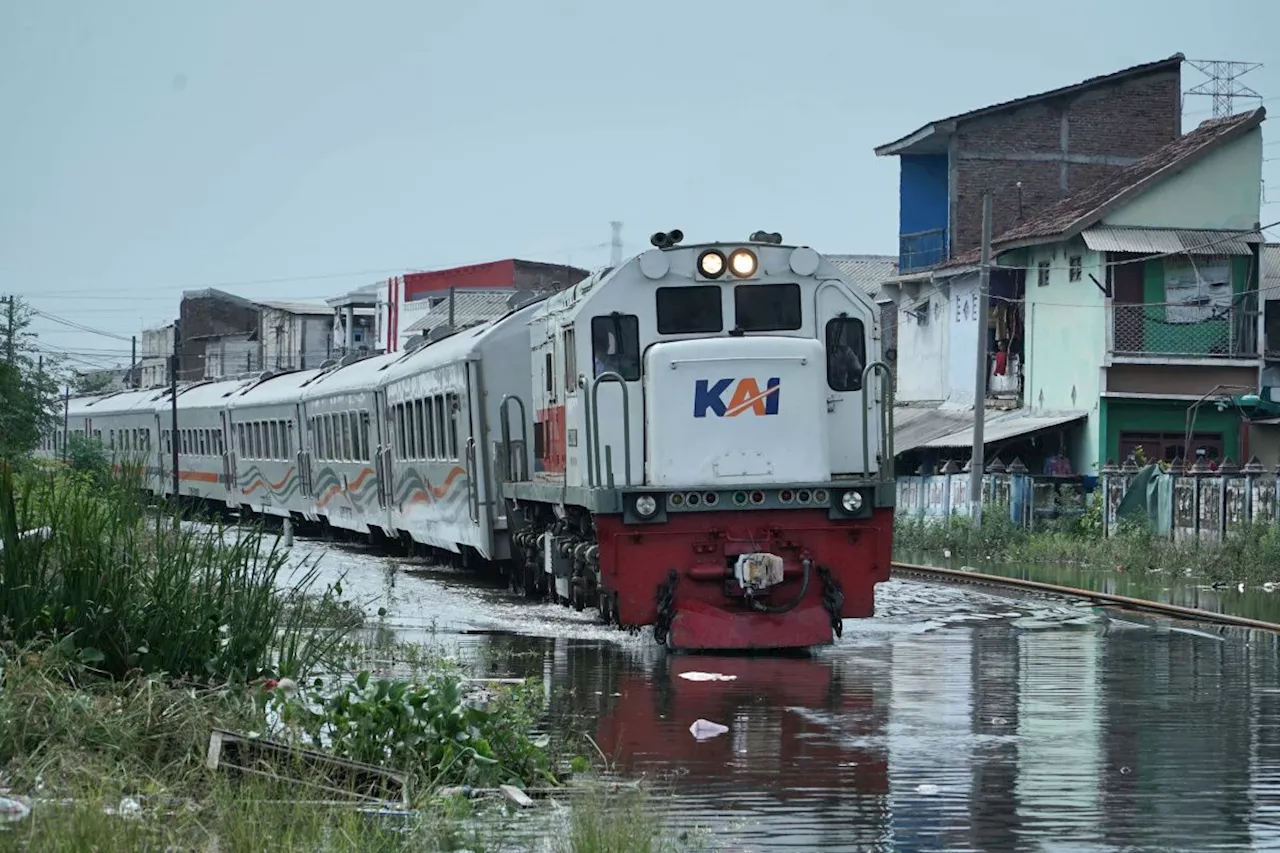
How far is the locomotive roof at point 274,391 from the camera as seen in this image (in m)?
36.8

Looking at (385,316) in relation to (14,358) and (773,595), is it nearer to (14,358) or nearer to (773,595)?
(14,358)

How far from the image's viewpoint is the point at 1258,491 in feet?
94.6

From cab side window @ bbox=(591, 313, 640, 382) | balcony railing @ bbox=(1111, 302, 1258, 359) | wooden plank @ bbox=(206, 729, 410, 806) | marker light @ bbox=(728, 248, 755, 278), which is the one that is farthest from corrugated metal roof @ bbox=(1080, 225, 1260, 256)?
wooden plank @ bbox=(206, 729, 410, 806)

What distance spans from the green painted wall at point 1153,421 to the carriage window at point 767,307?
78.0ft

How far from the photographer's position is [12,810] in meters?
7.52

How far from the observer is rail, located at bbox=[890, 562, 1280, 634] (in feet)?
61.3

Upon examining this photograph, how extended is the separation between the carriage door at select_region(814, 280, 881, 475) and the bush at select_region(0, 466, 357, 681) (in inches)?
251

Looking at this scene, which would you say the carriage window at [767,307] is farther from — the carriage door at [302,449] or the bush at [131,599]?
the carriage door at [302,449]

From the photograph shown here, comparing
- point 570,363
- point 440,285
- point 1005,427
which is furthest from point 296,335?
point 570,363

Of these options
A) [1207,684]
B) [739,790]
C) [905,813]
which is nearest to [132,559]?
[739,790]

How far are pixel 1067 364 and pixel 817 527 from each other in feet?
85.7

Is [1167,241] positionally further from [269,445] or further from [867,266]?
[867,266]

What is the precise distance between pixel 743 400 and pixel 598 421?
3.88 feet

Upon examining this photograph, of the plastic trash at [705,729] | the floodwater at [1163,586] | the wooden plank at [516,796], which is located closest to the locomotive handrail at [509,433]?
the floodwater at [1163,586]
